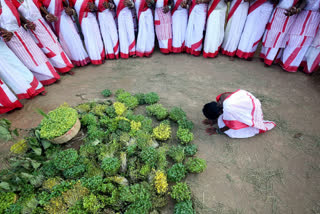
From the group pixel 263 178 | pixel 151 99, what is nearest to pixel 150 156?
pixel 151 99

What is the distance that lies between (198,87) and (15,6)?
5.09 metres

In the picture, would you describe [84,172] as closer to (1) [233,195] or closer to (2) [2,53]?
(1) [233,195]

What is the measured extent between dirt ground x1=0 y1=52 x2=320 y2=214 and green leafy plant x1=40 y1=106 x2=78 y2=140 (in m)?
1.43

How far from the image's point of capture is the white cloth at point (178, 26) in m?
5.70

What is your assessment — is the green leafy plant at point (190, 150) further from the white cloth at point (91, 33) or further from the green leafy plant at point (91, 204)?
the white cloth at point (91, 33)

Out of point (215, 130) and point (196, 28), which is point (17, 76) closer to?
point (215, 130)

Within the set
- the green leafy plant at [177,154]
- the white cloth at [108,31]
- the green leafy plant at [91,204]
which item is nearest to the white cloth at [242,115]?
the green leafy plant at [177,154]

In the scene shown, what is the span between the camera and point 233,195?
3.00m

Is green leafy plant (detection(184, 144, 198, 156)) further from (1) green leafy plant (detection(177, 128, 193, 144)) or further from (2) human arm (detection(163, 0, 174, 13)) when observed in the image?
(2) human arm (detection(163, 0, 174, 13))

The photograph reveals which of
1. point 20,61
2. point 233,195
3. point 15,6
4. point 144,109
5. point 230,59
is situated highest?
point 15,6

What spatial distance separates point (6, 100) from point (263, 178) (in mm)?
5852

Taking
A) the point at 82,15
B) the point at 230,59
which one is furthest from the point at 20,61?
the point at 230,59

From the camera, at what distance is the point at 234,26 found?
5613 millimetres

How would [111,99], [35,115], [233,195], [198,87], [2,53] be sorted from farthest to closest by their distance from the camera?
[198,87] < [111,99] < [35,115] < [2,53] < [233,195]
